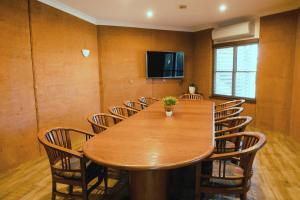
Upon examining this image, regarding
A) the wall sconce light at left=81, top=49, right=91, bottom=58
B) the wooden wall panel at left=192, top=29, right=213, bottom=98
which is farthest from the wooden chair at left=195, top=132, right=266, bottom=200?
the wooden wall panel at left=192, top=29, right=213, bottom=98

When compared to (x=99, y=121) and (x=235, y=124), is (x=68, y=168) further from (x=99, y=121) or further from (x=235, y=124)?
(x=235, y=124)

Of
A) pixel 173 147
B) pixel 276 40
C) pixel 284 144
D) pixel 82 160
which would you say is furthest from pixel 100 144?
pixel 276 40

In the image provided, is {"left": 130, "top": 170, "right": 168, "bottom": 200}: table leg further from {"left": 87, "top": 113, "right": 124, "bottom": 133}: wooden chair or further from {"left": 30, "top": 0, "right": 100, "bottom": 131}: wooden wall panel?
{"left": 30, "top": 0, "right": 100, "bottom": 131}: wooden wall panel

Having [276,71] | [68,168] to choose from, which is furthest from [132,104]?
[276,71]

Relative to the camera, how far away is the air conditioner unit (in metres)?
4.92

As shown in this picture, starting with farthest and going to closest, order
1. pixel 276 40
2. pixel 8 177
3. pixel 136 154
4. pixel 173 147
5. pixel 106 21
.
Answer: pixel 106 21, pixel 276 40, pixel 8 177, pixel 173 147, pixel 136 154

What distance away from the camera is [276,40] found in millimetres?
4633

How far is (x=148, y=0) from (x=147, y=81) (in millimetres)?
2389

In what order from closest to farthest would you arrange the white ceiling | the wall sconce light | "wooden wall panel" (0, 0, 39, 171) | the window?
1. "wooden wall panel" (0, 0, 39, 171)
2. the white ceiling
3. the wall sconce light
4. the window

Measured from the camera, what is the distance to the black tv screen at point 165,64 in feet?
19.1

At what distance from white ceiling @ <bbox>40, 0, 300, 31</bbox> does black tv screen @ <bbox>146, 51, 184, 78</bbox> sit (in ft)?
2.55

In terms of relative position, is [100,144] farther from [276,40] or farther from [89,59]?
[276,40]

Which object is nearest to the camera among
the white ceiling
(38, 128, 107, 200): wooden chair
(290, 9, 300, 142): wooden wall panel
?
(38, 128, 107, 200): wooden chair

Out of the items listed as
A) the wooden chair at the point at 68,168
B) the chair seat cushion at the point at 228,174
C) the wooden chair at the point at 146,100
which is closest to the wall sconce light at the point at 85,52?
the wooden chair at the point at 146,100
